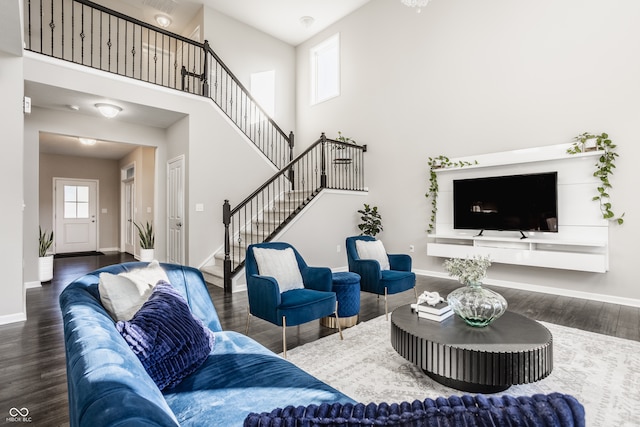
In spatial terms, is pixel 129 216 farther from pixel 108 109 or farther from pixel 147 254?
pixel 108 109

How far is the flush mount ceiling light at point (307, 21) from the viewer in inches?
291

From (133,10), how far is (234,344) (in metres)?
8.51

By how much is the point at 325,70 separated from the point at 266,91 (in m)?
1.54

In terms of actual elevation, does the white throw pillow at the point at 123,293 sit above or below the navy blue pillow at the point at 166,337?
above

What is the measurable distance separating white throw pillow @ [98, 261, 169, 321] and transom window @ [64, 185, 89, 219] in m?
10.0

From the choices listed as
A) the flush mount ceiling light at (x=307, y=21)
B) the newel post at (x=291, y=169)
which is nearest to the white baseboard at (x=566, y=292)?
the newel post at (x=291, y=169)

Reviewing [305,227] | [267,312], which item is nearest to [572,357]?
[267,312]

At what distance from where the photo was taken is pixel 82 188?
9.75m

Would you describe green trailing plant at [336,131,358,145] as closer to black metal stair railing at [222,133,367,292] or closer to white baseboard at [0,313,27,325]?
black metal stair railing at [222,133,367,292]

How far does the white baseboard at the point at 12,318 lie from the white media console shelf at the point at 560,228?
222 inches

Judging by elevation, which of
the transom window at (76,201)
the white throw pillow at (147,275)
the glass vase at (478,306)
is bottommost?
the glass vase at (478,306)

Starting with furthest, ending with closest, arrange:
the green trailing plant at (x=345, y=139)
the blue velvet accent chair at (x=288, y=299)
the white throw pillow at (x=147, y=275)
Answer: the green trailing plant at (x=345, y=139) → the blue velvet accent chair at (x=288, y=299) → the white throw pillow at (x=147, y=275)

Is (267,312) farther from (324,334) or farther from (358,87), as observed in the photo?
Result: (358,87)

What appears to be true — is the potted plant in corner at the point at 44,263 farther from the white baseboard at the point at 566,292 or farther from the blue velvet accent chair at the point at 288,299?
the white baseboard at the point at 566,292
